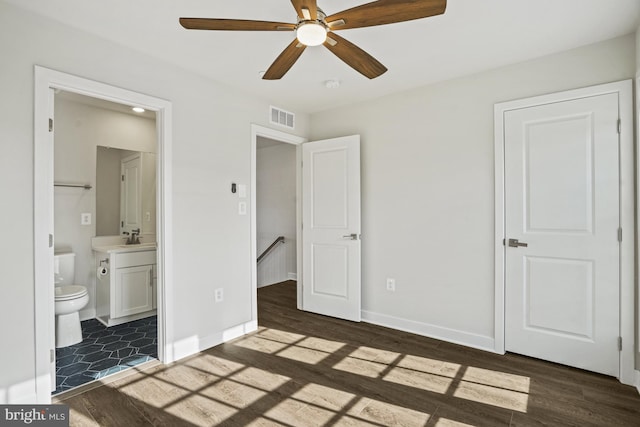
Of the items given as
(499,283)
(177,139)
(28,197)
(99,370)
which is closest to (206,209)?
(177,139)

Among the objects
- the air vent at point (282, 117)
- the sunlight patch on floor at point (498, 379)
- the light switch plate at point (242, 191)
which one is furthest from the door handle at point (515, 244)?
the air vent at point (282, 117)

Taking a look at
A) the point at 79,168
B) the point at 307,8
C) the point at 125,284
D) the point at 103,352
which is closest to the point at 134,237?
the point at 125,284

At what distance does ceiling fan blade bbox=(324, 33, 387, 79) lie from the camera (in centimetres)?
179

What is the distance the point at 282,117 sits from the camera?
3.91m

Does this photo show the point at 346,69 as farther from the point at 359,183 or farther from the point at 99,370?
the point at 99,370

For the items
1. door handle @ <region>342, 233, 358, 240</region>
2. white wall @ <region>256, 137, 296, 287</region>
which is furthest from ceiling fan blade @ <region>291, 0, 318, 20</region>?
white wall @ <region>256, 137, 296, 287</region>

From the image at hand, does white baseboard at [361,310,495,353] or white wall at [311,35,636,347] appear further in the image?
white baseboard at [361,310,495,353]

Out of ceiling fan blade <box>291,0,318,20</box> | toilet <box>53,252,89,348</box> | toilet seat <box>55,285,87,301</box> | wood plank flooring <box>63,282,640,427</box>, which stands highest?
ceiling fan blade <box>291,0,318,20</box>

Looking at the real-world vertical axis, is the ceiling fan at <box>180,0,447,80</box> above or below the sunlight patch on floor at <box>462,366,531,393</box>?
above

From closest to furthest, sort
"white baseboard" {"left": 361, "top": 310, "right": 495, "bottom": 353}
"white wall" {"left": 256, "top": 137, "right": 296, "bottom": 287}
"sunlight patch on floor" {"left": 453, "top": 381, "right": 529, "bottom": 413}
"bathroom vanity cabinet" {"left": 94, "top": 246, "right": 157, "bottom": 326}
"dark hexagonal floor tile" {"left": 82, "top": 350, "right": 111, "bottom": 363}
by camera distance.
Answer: "sunlight patch on floor" {"left": 453, "top": 381, "right": 529, "bottom": 413}
"dark hexagonal floor tile" {"left": 82, "top": 350, "right": 111, "bottom": 363}
"white baseboard" {"left": 361, "top": 310, "right": 495, "bottom": 353}
"bathroom vanity cabinet" {"left": 94, "top": 246, "right": 157, "bottom": 326}
"white wall" {"left": 256, "top": 137, "right": 296, "bottom": 287}

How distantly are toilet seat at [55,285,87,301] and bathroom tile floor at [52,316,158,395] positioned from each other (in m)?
0.44

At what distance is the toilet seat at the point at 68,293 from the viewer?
3068 millimetres

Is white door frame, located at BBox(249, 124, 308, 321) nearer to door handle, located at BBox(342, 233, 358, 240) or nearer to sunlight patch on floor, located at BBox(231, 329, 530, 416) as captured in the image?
sunlight patch on floor, located at BBox(231, 329, 530, 416)

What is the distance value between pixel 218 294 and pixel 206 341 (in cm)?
42
